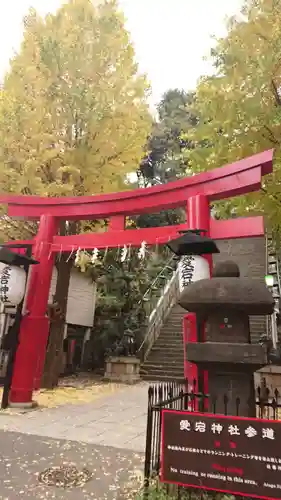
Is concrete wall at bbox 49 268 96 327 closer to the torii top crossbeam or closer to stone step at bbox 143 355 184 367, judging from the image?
stone step at bbox 143 355 184 367

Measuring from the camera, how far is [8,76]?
1221cm

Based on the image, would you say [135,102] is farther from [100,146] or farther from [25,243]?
[25,243]

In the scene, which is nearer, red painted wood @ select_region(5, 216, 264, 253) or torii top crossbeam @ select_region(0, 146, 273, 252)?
torii top crossbeam @ select_region(0, 146, 273, 252)

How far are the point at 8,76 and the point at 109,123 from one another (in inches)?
148

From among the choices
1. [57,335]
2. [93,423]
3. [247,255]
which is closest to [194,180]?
[93,423]

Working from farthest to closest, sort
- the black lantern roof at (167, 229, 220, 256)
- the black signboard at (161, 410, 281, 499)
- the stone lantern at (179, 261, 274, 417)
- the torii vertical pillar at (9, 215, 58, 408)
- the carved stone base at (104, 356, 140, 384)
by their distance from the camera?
the carved stone base at (104, 356, 140, 384) → the torii vertical pillar at (9, 215, 58, 408) → the black lantern roof at (167, 229, 220, 256) → the stone lantern at (179, 261, 274, 417) → the black signboard at (161, 410, 281, 499)

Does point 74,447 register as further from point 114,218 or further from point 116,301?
point 116,301

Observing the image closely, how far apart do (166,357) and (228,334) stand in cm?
980

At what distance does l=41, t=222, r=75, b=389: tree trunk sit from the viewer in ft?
39.3

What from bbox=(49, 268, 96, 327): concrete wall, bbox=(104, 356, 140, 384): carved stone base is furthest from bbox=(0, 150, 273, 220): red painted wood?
bbox=(49, 268, 96, 327): concrete wall

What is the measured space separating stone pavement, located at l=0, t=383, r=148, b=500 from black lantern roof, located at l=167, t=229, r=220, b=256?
368 cm

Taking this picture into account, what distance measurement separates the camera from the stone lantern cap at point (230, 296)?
503 cm

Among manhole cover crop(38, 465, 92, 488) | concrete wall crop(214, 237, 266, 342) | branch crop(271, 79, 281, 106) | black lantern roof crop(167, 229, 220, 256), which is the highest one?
branch crop(271, 79, 281, 106)

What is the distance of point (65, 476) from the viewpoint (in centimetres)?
499
